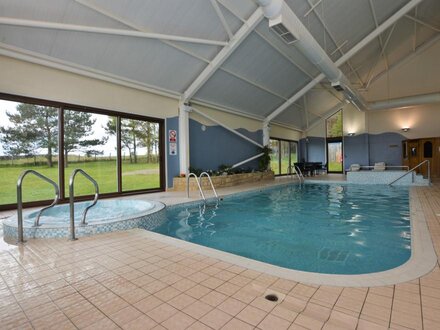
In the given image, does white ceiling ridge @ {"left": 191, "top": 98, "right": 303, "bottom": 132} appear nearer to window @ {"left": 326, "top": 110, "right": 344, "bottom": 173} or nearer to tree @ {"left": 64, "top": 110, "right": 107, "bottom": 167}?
tree @ {"left": 64, "top": 110, "right": 107, "bottom": 167}

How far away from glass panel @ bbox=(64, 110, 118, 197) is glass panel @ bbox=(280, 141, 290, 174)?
10.5m

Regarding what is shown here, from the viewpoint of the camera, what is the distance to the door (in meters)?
15.3

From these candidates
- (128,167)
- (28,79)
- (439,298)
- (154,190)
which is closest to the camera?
(439,298)

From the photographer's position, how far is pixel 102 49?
218 inches

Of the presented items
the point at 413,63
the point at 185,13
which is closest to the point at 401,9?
the point at 413,63

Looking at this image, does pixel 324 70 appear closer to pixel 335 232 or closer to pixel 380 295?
pixel 335 232

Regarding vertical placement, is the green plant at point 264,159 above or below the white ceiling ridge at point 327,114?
below

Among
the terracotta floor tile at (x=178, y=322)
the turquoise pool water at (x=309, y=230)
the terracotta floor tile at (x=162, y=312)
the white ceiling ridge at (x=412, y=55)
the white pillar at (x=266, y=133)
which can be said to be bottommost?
the turquoise pool water at (x=309, y=230)

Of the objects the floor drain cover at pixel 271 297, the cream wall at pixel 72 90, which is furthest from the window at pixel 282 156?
the floor drain cover at pixel 271 297

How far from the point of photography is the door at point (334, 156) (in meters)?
15.3

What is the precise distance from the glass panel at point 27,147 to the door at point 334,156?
14340 mm

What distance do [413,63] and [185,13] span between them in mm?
12099

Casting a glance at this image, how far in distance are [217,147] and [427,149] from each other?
31.7 ft

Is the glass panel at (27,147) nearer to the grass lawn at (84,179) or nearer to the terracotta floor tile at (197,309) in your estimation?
the grass lawn at (84,179)
